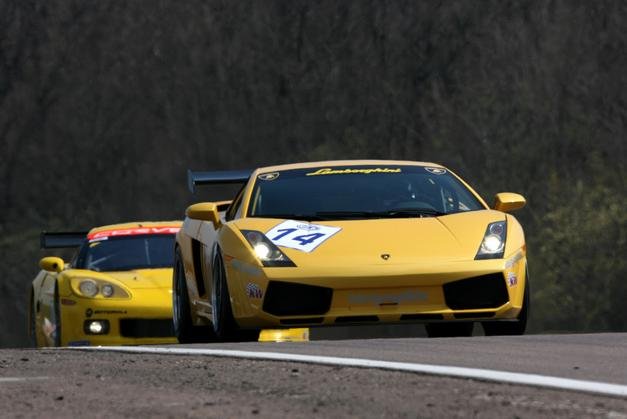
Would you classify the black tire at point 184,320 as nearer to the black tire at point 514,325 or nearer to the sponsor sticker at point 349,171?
the sponsor sticker at point 349,171

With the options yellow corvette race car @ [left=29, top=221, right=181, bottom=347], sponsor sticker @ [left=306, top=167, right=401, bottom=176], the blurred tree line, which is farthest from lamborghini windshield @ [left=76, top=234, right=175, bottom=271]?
the blurred tree line

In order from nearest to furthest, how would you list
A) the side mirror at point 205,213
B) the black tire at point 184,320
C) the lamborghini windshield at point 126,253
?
the side mirror at point 205,213 < the black tire at point 184,320 < the lamborghini windshield at point 126,253

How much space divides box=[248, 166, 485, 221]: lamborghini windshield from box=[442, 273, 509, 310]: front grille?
85 centimetres

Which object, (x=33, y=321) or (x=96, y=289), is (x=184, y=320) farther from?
(x=33, y=321)

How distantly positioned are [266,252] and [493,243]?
1.37 metres

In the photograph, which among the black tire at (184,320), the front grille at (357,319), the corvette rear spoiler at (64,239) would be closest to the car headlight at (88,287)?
the corvette rear spoiler at (64,239)

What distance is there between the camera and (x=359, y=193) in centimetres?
1163

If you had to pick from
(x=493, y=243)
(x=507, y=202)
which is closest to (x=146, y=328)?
(x=507, y=202)

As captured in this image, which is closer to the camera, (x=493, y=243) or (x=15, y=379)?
(x=15, y=379)

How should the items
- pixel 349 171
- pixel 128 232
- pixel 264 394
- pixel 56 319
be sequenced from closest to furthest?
pixel 264 394
pixel 349 171
pixel 56 319
pixel 128 232

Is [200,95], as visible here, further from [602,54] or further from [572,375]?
[572,375]

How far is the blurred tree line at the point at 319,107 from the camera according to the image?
3021 centimetres

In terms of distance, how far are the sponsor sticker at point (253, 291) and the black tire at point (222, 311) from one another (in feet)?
0.75

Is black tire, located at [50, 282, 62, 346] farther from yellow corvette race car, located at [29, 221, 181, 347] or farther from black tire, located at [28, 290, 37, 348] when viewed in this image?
black tire, located at [28, 290, 37, 348]
